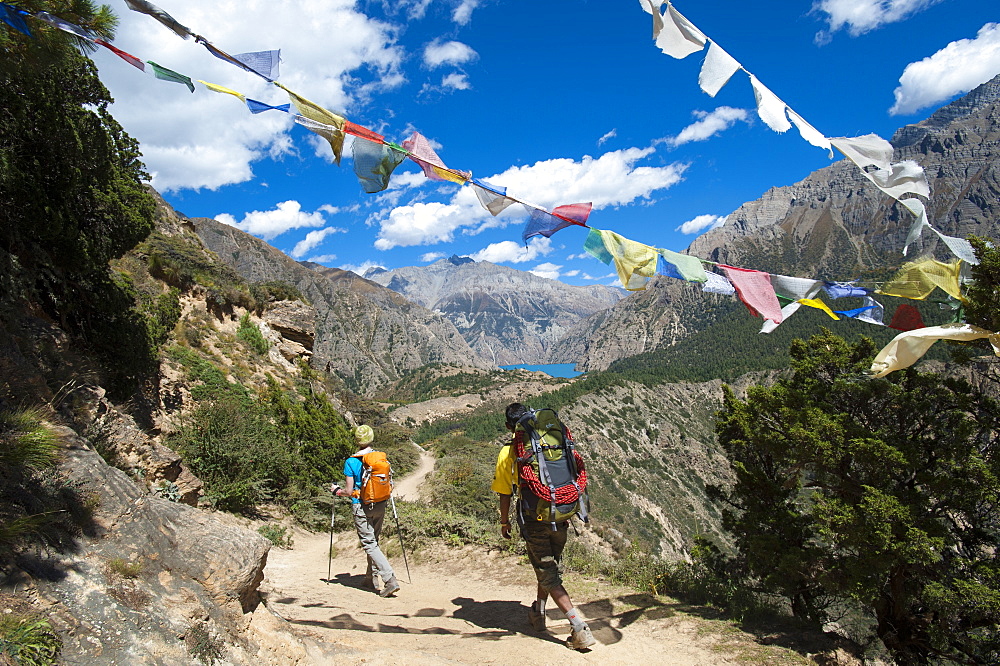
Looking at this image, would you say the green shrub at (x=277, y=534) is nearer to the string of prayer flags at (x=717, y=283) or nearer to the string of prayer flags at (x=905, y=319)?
the string of prayer flags at (x=717, y=283)

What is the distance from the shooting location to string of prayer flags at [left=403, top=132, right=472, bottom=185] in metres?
4.91

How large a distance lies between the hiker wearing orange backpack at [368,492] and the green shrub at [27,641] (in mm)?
3543

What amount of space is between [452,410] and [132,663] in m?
90.2

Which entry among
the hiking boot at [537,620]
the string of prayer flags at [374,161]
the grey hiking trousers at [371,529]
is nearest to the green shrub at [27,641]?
the grey hiking trousers at [371,529]

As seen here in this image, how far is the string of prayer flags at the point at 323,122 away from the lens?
15.2 feet

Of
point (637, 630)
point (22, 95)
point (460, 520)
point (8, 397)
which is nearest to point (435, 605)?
point (637, 630)

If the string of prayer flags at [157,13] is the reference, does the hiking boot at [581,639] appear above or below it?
below

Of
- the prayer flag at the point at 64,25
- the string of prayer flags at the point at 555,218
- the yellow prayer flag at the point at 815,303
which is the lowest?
the yellow prayer flag at the point at 815,303

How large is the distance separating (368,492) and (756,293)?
4.91 m

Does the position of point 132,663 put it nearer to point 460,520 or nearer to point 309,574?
point 309,574

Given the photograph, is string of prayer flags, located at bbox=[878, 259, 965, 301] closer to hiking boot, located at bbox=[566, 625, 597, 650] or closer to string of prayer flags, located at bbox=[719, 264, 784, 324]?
string of prayer flags, located at bbox=[719, 264, 784, 324]

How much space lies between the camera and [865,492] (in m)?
6.59

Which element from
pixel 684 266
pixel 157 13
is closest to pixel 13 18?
pixel 157 13

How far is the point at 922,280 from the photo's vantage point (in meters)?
5.20
